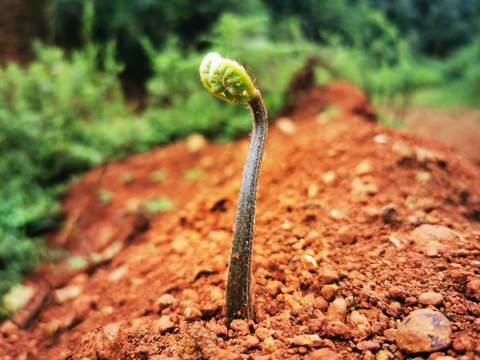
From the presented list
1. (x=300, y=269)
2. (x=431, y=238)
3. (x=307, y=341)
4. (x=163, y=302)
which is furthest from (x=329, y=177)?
(x=163, y=302)

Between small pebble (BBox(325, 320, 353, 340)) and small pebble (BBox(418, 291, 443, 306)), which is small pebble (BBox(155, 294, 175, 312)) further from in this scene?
small pebble (BBox(418, 291, 443, 306))

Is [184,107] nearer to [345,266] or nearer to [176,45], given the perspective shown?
[176,45]

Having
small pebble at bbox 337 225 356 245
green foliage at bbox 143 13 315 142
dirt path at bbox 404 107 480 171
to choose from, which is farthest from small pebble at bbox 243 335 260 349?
dirt path at bbox 404 107 480 171

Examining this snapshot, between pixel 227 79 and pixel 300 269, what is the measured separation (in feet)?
3.09

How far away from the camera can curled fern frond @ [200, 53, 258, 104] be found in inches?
36.6

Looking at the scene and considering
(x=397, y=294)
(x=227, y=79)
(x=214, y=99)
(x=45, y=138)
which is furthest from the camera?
(x=214, y=99)

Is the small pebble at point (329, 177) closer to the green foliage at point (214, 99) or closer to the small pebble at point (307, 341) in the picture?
the small pebble at point (307, 341)

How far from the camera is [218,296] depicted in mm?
1293

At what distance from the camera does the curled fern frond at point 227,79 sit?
931 millimetres

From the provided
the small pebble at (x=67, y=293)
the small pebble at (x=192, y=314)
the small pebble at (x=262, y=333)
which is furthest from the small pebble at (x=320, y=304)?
the small pebble at (x=67, y=293)

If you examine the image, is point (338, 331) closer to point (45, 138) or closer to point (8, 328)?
point (8, 328)

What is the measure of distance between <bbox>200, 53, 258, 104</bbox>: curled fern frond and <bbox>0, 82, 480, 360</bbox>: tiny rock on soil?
23.9 inches

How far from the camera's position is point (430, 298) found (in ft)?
3.60

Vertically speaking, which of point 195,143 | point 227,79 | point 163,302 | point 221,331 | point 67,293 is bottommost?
point 67,293
